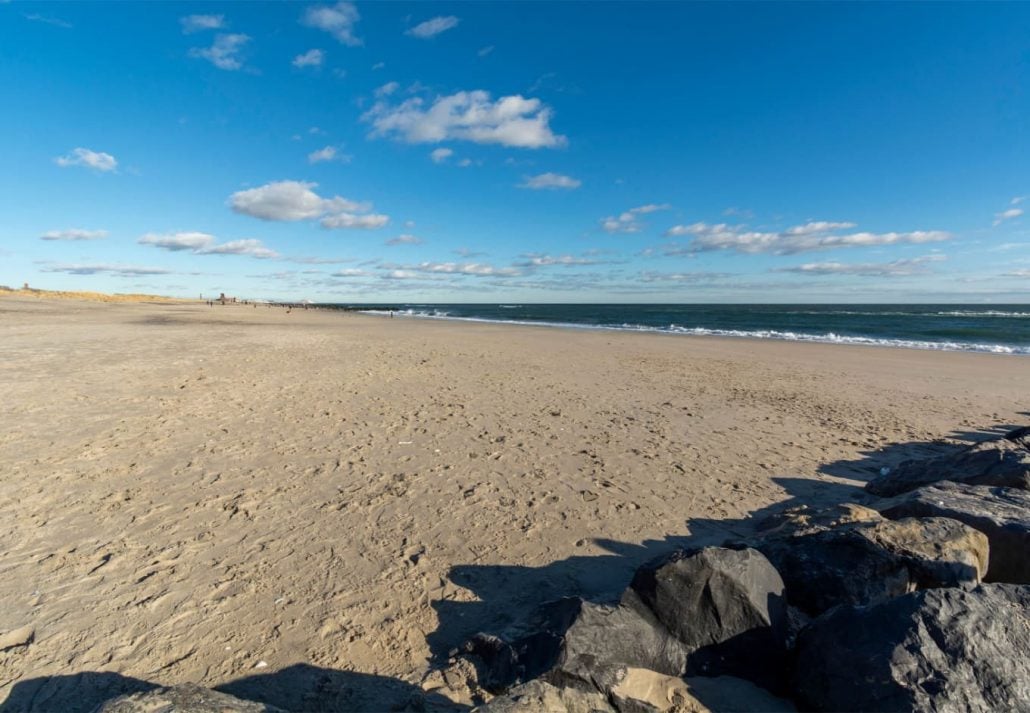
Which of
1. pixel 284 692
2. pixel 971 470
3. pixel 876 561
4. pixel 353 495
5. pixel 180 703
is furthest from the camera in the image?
pixel 353 495

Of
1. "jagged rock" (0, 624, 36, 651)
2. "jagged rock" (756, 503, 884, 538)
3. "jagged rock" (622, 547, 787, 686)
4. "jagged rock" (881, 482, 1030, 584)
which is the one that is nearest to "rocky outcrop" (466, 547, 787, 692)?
"jagged rock" (622, 547, 787, 686)

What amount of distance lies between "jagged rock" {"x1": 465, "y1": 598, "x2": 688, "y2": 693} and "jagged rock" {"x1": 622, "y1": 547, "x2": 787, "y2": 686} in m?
0.11

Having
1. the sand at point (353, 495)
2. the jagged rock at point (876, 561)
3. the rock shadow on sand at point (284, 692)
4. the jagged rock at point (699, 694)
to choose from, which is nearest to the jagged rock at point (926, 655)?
the jagged rock at point (699, 694)

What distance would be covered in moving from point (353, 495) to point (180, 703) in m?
4.00

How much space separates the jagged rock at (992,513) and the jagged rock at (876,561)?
1.10 feet

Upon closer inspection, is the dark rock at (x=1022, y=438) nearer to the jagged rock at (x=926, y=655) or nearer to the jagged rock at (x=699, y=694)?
the jagged rock at (x=926, y=655)

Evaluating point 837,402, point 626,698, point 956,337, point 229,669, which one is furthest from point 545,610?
point 956,337

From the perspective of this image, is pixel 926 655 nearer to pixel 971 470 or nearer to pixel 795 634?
pixel 795 634

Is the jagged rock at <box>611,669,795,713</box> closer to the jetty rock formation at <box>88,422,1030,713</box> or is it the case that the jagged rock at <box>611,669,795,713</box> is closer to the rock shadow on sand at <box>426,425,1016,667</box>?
the jetty rock formation at <box>88,422,1030,713</box>

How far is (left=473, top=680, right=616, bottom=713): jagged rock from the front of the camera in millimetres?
2314

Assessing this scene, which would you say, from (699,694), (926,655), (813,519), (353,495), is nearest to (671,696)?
(699,694)

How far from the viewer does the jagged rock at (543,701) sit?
7.59ft

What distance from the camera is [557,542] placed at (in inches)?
209

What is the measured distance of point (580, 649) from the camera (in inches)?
122
